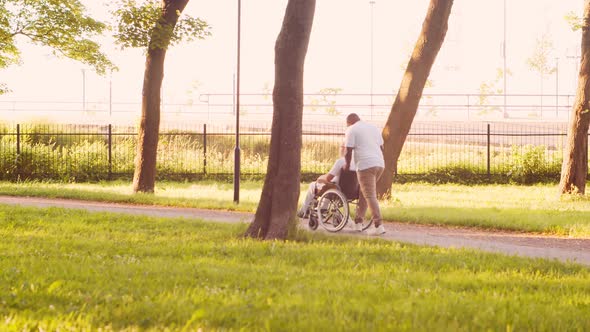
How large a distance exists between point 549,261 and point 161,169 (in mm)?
20528

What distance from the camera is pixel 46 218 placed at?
1398cm

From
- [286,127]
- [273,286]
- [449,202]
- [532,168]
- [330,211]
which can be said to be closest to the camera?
[273,286]

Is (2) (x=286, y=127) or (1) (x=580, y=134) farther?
(1) (x=580, y=134)

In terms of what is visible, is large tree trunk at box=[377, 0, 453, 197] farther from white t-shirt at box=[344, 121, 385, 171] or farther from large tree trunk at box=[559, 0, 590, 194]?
white t-shirt at box=[344, 121, 385, 171]

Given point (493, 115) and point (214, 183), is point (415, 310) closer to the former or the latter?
point (214, 183)

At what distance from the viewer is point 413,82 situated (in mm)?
19141

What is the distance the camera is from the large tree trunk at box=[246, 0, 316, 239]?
37.9 ft

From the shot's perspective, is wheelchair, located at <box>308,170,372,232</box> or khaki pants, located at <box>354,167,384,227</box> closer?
khaki pants, located at <box>354,167,384,227</box>

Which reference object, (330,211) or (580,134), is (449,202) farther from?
(330,211)

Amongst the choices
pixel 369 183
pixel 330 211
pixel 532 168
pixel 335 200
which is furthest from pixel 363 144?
pixel 532 168

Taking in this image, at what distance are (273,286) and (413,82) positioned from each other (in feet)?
40.7

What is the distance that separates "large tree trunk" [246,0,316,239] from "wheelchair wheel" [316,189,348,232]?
1607mm

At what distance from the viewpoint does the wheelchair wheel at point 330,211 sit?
13148 millimetres

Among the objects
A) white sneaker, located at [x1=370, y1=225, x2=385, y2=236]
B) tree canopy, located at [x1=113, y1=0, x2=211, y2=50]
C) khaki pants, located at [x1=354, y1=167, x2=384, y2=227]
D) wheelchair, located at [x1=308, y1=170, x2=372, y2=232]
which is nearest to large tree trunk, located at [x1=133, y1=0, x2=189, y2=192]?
tree canopy, located at [x1=113, y1=0, x2=211, y2=50]
